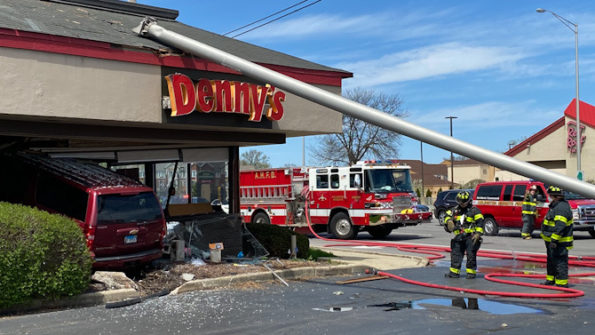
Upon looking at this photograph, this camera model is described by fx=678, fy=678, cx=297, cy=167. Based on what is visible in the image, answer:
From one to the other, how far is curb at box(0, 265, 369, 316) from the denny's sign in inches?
121

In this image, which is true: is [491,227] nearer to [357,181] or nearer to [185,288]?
[357,181]

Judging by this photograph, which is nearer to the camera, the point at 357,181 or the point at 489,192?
the point at 357,181

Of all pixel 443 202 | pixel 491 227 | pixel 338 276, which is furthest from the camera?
pixel 443 202

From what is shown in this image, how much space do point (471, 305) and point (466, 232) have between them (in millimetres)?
2744

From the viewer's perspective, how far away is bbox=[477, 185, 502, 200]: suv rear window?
78.0 feet

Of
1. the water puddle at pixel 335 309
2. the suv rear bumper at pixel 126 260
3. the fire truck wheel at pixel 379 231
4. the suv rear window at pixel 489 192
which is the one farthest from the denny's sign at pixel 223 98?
the suv rear window at pixel 489 192

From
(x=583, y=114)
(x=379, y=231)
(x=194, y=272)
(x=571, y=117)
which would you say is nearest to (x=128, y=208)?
(x=194, y=272)

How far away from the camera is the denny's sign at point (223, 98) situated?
12.1 m

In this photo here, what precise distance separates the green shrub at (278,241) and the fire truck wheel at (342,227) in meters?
8.57

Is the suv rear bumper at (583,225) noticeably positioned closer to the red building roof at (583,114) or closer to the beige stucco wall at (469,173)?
the red building roof at (583,114)

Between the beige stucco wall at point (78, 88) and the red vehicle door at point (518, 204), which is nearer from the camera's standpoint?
the beige stucco wall at point (78, 88)

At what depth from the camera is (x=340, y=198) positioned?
76.5 ft

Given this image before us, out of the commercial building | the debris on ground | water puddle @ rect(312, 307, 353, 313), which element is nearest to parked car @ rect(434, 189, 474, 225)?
the commercial building

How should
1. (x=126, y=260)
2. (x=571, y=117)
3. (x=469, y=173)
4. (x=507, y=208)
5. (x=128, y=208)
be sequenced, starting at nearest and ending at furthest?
(x=126, y=260) → (x=128, y=208) → (x=507, y=208) → (x=571, y=117) → (x=469, y=173)
